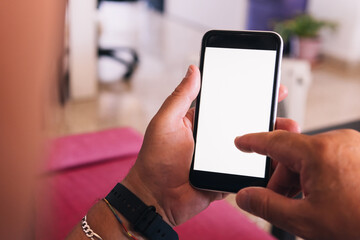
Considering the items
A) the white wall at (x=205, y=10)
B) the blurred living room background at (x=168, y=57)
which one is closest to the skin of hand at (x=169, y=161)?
the blurred living room background at (x=168, y=57)

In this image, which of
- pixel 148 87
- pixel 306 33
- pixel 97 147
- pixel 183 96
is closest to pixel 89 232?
pixel 183 96

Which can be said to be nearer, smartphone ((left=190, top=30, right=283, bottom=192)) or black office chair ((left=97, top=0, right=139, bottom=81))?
smartphone ((left=190, top=30, right=283, bottom=192))

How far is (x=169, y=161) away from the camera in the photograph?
52 cm

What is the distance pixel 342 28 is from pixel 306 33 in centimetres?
27

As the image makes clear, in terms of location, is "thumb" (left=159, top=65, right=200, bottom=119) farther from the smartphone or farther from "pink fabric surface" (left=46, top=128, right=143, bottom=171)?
"pink fabric surface" (left=46, top=128, right=143, bottom=171)

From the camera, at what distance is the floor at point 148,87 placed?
2059mm

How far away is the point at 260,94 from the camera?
1.51 ft

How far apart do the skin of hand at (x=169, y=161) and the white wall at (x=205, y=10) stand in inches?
62.9

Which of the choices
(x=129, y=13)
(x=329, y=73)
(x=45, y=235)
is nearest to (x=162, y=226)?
(x=45, y=235)

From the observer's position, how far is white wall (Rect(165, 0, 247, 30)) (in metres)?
2.75

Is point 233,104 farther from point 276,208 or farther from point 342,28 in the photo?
point 342,28

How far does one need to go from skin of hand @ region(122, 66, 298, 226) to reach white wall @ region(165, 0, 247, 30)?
1.60m

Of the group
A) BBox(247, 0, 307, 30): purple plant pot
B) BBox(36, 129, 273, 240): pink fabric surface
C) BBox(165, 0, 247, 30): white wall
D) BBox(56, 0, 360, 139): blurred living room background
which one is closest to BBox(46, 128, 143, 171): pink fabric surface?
BBox(36, 129, 273, 240): pink fabric surface

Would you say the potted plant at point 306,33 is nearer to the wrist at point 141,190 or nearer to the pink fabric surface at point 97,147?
the pink fabric surface at point 97,147
